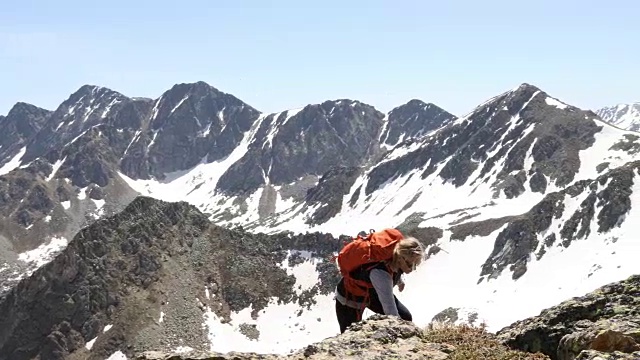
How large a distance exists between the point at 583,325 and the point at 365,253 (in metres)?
4.14

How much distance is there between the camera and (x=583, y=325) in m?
9.88

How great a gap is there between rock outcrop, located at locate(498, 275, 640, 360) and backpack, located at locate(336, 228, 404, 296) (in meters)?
3.15

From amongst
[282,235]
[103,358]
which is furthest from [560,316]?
[282,235]

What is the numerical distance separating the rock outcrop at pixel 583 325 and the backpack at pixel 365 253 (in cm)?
315

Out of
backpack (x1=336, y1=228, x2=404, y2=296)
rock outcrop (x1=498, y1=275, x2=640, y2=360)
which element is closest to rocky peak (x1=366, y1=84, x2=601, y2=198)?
rock outcrop (x1=498, y1=275, x2=640, y2=360)

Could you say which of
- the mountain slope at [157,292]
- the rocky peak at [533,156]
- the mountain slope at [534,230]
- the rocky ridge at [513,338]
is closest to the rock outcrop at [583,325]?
the rocky ridge at [513,338]

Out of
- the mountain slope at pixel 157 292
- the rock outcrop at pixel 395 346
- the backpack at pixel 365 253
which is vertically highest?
the mountain slope at pixel 157 292

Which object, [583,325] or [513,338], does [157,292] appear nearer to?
[513,338]

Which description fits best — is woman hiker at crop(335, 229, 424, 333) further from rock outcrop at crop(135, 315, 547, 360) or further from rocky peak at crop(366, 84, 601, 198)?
rocky peak at crop(366, 84, 601, 198)

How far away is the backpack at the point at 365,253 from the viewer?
943cm

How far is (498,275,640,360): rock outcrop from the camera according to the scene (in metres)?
8.40

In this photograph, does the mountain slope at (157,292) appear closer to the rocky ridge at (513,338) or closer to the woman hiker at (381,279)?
the woman hiker at (381,279)

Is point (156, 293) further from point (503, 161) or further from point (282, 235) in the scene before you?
point (503, 161)

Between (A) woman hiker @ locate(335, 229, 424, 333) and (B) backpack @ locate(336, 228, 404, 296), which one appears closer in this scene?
(A) woman hiker @ locate(335, 229, 424, 333)
